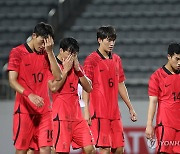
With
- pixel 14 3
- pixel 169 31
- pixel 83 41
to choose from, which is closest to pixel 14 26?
pixel 14 3

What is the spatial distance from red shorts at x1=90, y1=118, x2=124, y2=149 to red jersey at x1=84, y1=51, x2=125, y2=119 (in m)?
0.08

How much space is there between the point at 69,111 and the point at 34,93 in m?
0.49

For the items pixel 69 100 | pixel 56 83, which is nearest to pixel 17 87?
pixel 56 83

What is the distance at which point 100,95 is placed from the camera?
9.30 m

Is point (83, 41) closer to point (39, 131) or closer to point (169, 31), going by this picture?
point (169, 31)

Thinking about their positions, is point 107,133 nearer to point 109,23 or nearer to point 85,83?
point 85,83

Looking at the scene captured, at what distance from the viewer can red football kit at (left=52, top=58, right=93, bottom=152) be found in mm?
8680

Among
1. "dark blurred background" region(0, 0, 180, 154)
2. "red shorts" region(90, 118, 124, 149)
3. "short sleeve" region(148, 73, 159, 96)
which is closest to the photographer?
"short sleeve" region(148, 73, 159, 96)

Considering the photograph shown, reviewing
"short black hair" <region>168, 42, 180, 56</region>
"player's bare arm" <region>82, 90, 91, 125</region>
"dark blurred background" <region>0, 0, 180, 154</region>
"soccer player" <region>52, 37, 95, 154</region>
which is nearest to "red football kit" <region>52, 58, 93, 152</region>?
"soccer player" <region>52, 37, 95, 154</region>

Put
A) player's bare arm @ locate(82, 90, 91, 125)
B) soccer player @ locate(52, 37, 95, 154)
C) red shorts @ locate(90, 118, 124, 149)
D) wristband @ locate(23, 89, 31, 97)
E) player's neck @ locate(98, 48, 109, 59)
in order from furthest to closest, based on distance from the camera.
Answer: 1. player's neck @ locate(98, 48, 109, 59)
2. red shorts @ locate(90, 118, 124, 149)
3. player's bare arm @ locate(82, 90, 91, 125)
4. soccer player @ locate(52, 37, 95, 154)
5. wristband @ locate(23, 89, 31, 97)

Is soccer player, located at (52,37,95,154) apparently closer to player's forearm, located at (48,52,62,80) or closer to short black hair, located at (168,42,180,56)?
player's forearm, located at (48,52,62,80)

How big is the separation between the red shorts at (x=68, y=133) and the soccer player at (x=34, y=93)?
11 centimetres

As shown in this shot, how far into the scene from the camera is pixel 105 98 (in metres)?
9.30

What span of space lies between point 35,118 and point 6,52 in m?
7.63
